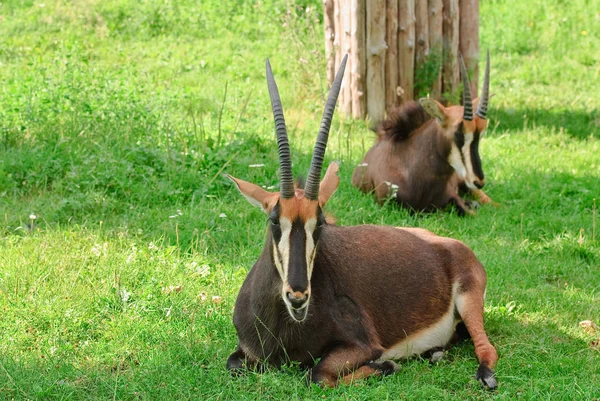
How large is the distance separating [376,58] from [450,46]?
118 centimetres

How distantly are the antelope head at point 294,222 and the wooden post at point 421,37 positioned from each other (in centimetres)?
650

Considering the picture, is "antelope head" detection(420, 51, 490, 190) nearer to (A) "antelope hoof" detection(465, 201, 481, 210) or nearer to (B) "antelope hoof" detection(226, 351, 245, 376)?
(A) "antelope hoof" detection(465, 201, 481, 210)

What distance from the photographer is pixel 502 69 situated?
47.3 ft

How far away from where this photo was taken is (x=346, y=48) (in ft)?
39.0

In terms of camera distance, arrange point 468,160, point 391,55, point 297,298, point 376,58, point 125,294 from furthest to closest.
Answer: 1. point 391,55
2. point 376,58
3. point 468,160
4. point 125,294
5. point 297,298

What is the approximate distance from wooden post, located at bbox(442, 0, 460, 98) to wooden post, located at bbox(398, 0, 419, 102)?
0.53 metres

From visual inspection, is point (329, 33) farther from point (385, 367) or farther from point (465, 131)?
point (385, 367)

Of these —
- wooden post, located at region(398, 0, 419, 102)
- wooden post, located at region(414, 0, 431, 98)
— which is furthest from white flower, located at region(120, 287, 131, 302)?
wooden post, located at region(414, 0, 431, 98)

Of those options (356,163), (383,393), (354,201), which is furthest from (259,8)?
(383,393)

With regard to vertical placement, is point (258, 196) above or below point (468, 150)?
above

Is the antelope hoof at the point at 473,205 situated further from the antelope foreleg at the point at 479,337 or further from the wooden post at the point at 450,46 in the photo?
the antelope foreleg at the point at 479,337

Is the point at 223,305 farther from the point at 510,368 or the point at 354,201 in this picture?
the point at 354,201

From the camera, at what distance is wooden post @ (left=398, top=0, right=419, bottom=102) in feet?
38.4

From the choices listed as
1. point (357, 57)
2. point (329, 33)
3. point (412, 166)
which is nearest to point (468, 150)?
point (412, 166)
